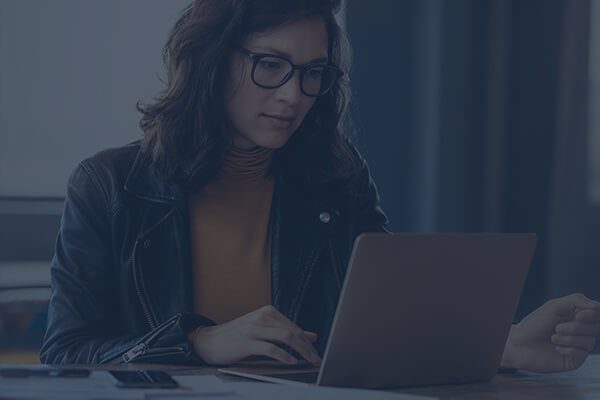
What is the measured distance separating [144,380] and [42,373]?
12 cm

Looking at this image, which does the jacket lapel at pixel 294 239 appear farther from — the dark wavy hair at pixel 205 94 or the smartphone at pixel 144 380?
the smartphone at pixel 144 380

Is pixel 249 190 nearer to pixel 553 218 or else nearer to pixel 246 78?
pixel 246 78

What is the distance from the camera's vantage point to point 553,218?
316 centimetres

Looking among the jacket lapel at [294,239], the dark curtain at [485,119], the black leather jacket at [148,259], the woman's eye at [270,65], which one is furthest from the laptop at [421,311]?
the dark curtain at [485,119]

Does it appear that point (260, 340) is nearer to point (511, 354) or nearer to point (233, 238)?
point (511, 354)

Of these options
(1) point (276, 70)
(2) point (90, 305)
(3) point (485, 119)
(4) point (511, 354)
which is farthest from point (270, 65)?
(3) point (485, 119)

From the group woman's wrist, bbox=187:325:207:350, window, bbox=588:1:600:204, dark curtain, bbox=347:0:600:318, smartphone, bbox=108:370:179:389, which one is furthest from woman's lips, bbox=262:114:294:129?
window, bbox=588:1:600:204

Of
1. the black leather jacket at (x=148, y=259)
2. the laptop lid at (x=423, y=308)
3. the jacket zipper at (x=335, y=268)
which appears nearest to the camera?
the laptop lid at (x=423, y=308)

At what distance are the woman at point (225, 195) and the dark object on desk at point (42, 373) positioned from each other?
38 cm

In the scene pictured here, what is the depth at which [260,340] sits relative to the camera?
1299 mm

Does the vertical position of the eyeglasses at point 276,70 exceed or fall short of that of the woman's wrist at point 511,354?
it exceeds it

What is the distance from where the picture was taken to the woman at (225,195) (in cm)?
164

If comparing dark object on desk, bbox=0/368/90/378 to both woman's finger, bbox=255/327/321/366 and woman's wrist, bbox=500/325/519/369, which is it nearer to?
woman's finger, bbox=255/327/321/366

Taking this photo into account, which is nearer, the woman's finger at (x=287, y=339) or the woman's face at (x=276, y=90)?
the woman's finger at (x=287, y=339)
